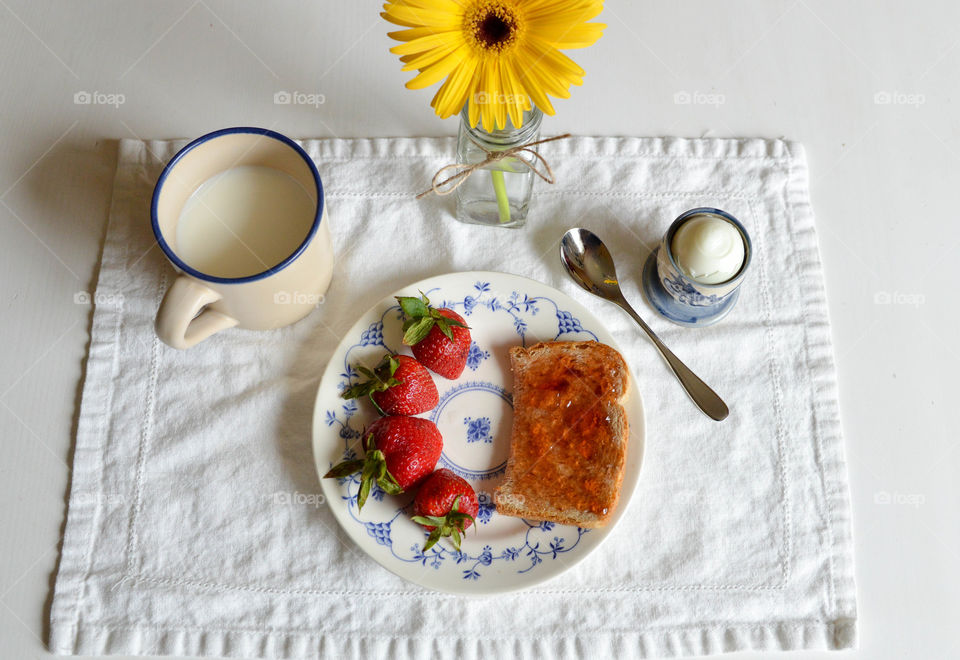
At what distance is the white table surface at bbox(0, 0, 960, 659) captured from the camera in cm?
113

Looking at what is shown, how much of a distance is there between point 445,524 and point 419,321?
11.4 inches

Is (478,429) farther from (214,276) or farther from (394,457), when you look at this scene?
(214,276)

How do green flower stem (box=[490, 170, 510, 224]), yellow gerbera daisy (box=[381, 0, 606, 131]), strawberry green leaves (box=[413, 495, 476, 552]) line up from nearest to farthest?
yellow gerbera daisy (box=[381, 0, 606, 131]), strawberry green leaves (box=[413, 495, 476, 552]), green flower stem (box=[490, 170, 510, 224])

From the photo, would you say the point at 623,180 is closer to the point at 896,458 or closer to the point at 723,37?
the point at 723,37

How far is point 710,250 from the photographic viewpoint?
101 centimetres

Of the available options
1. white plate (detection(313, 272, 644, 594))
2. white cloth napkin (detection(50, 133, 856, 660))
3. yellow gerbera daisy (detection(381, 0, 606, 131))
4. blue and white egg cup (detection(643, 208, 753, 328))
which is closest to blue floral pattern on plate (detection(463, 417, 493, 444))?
white plate (detection(313, 272, 644, 594))

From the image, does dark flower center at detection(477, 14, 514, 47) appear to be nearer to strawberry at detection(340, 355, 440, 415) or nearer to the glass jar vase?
the glass jar vase

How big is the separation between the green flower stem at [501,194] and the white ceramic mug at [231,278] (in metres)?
0.27

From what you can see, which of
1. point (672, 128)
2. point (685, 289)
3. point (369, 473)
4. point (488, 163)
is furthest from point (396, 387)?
point (672, 128)

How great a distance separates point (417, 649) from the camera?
1038 mm

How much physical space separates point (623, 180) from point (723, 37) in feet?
1.21

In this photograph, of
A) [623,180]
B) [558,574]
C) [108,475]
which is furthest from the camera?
[623,180]

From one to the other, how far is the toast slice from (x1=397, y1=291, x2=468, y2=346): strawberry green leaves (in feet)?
0.39

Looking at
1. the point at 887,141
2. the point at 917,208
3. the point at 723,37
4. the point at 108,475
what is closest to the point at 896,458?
the point at 917,208
